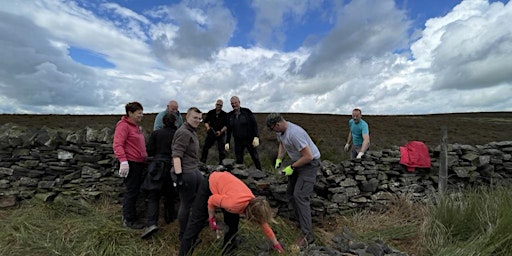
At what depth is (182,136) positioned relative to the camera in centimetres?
399

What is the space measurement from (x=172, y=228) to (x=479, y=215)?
14.2ft

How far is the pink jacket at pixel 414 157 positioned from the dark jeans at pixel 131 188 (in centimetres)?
497

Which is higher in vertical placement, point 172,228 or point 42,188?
point 42,188

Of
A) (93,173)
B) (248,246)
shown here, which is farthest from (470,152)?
(93,173)

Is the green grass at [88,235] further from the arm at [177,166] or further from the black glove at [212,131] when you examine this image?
the black glove at [212,131]

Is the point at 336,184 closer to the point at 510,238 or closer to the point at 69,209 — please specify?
the point at 510,238

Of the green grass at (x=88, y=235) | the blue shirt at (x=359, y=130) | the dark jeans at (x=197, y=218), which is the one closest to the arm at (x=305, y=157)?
the green grass at (x=88, y=235)

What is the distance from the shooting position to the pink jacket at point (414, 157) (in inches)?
254

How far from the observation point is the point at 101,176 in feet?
Answer: 18.9

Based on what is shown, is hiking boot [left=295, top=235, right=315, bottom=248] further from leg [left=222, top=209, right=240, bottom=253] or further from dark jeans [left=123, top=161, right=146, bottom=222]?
dark jeans [left=123, top=161, right=146, bottom=222]

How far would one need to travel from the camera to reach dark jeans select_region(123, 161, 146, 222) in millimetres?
4629

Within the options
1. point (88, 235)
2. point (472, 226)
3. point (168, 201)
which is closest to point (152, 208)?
point (168, 201)

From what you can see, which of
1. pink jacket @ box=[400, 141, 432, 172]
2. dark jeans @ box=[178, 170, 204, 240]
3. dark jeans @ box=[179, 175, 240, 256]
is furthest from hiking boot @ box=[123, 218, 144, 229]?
pink jacket @ box=[400, 141, 432, 172]

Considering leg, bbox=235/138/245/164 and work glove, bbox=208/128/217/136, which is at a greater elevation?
work glove, bbox=208/128/217/136
